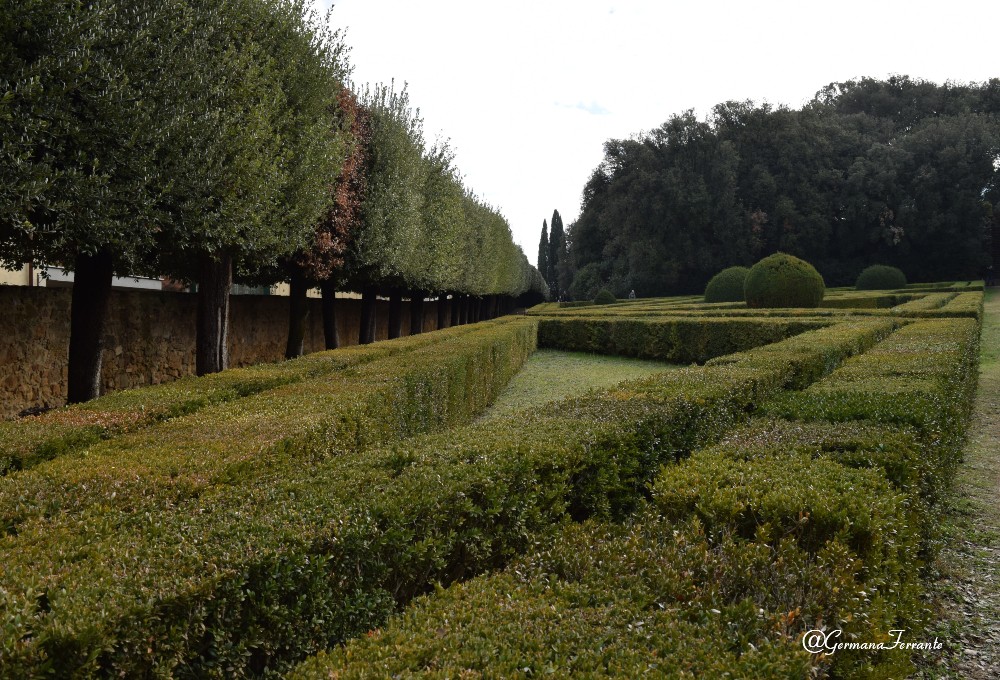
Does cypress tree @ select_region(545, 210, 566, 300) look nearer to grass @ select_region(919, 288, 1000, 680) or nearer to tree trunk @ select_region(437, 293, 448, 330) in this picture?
tree trunk @ select_region(437, 293, 448, 330)

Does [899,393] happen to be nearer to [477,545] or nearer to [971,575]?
[971,575]

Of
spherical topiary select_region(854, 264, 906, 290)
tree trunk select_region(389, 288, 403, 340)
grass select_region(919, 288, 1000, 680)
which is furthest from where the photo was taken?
spherical topiary select_region(854, 264, 906, 290)

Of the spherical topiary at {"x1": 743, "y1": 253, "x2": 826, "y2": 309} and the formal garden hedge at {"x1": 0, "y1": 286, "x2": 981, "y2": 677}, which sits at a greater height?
the spherical topiary at {"x1": 743, "y1": 253, "x2": 826, "y2": 309}

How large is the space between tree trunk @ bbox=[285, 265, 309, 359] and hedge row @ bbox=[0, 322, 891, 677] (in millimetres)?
9814

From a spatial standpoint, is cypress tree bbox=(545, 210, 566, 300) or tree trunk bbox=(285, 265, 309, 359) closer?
tree trunk bbox=(285, 265, 309, 359)

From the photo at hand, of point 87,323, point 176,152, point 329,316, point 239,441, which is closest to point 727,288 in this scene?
point 329,316

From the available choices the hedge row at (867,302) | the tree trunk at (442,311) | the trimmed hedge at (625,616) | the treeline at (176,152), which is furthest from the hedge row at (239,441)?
the hedge row at (867,302)

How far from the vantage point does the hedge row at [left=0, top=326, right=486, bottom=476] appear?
439cm

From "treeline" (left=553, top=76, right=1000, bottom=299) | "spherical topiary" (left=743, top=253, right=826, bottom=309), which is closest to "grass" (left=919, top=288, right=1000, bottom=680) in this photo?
"spherical topiary" (left=743, top=253, right=826, bottom=309)

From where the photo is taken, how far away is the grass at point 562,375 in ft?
39.0

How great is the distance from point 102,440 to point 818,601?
462 centimetres

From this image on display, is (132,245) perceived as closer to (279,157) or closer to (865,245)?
(279,157)

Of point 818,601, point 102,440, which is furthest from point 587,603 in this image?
point 102,440

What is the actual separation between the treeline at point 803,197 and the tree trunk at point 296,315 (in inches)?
1371
